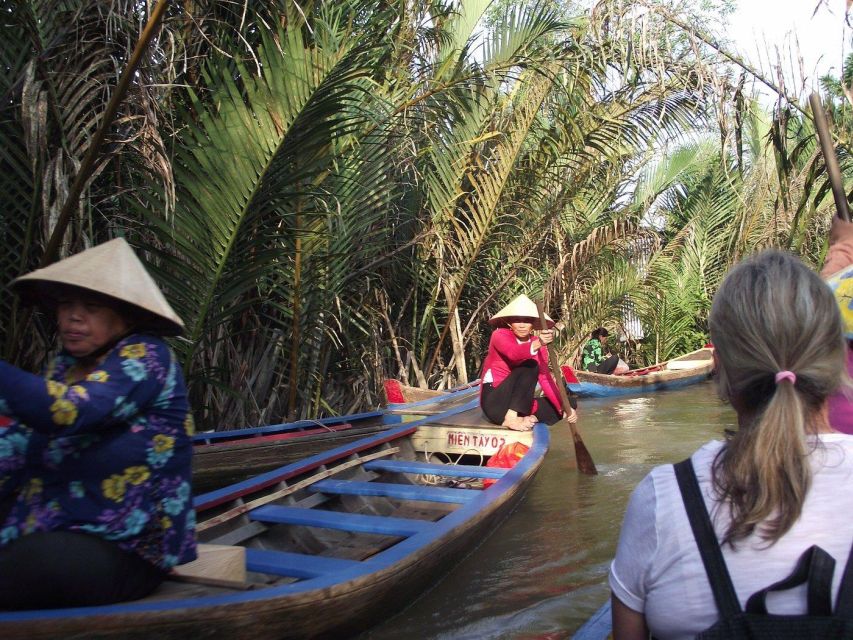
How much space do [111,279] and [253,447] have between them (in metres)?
3.86

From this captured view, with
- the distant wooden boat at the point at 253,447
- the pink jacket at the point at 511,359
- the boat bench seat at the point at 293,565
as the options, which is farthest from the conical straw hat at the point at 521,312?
the boat bench seat at the point at 293,565

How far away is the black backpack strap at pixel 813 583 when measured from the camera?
105 cm

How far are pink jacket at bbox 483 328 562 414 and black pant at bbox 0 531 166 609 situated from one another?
435 centimetres

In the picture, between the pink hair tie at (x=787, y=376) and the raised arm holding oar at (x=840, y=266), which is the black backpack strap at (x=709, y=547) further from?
the raised arm holding oar at (x=840, y=266)

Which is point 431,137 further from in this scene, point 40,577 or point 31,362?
point 40,577

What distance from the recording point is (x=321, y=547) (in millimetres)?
4082

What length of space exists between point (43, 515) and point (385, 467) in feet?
10.8

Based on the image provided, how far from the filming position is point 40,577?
2014 mm

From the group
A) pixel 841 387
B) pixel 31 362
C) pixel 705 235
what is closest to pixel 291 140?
pixel 31 362

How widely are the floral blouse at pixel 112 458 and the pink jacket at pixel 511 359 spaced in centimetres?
428

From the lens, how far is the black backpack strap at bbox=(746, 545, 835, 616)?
3.43 feet

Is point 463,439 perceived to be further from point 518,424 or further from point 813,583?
point 813,583

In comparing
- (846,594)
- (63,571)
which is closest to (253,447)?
(63,571)

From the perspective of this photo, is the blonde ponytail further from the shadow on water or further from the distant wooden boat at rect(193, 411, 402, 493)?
the distant wooden boat at rect(193, 411, 402, 493)
